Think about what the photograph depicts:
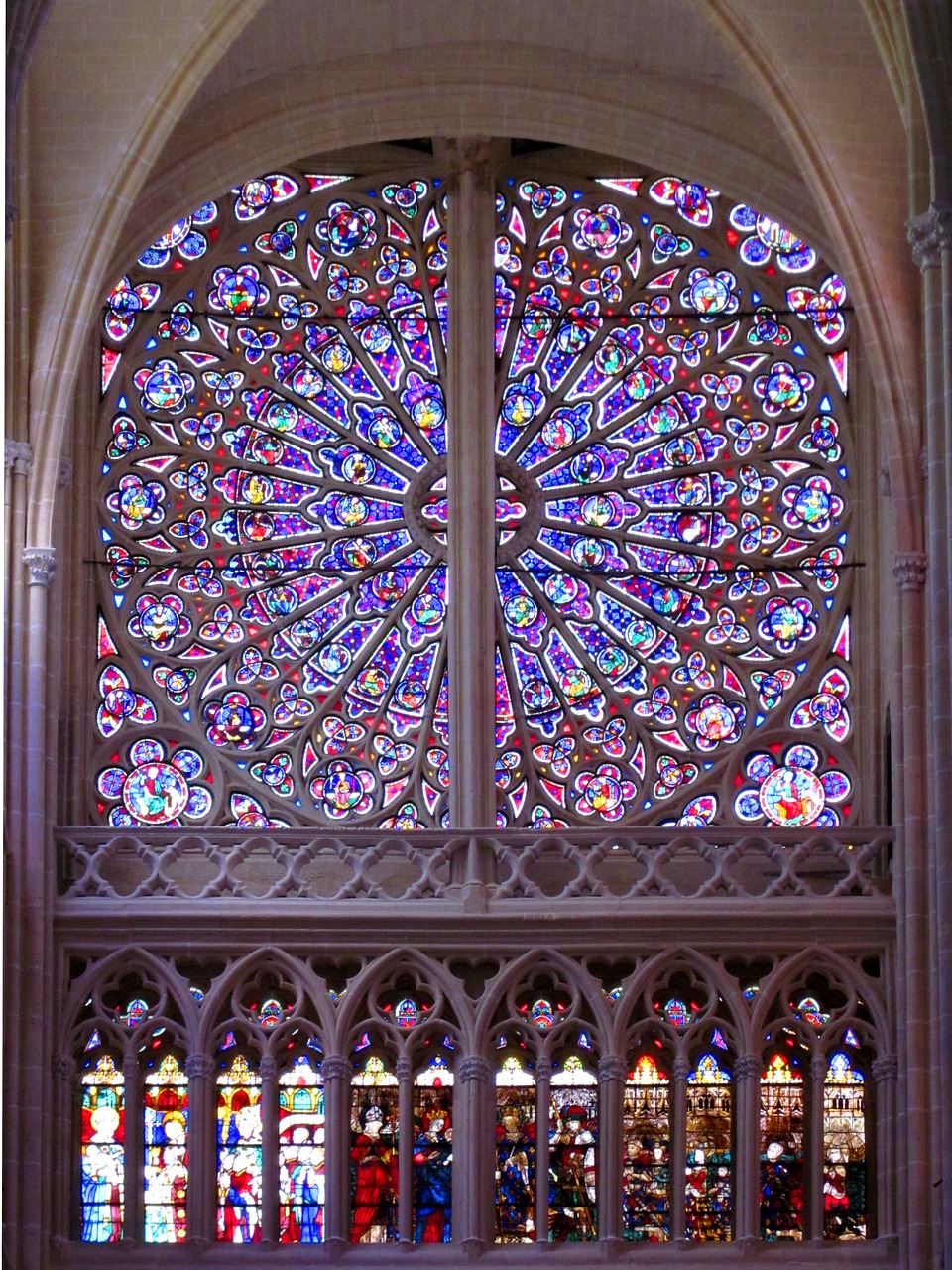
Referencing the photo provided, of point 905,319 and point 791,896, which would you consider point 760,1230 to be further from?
point 905,319

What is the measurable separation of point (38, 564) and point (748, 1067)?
4.82 m

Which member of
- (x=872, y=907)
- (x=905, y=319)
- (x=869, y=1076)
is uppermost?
(x=905, y=319)

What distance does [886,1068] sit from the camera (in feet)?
44.2

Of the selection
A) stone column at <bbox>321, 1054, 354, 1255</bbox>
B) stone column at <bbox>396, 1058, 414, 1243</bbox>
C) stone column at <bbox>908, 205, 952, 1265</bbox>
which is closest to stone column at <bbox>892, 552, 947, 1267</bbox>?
stone column at <bbox>908, 205, 952, 1265</bbox>

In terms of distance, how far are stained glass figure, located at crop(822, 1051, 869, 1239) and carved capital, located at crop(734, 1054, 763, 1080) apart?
422 mm

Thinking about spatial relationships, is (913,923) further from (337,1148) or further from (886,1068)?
(337,1148)

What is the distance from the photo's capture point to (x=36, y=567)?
44.2 feet

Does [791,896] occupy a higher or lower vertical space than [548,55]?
lower

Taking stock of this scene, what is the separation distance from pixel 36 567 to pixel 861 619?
4.99m

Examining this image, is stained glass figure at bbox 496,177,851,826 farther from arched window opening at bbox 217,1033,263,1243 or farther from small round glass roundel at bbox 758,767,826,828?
arched window opening at bbox 217,1033,263,1243

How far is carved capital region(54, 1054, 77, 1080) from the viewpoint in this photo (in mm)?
13414

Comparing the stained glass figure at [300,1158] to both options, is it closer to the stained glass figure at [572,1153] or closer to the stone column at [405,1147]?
the stone column at [405,1147]

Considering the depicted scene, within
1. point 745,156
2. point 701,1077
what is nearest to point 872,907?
point 701,1077

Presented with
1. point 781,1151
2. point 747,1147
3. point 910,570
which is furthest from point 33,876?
point 910,570
